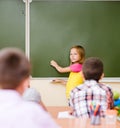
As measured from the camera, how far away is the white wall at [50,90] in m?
4.20

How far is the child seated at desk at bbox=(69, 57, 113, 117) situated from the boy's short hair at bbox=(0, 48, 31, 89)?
1266mm

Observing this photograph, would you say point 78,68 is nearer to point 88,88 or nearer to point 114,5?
point 114,5

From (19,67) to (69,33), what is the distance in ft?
10.1

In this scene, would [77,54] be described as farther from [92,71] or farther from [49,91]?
[92,71]

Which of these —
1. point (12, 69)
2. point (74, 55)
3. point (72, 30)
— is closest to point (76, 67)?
point (74, 55)

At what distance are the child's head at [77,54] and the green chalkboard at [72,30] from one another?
17 centimetres

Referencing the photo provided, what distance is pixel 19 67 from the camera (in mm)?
1105

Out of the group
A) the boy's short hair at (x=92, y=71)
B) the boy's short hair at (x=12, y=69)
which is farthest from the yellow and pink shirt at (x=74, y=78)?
the boy's short hair at (x=12, y=69)

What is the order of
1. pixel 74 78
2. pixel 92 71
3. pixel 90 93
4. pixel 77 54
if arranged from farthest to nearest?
1. pixel 77 54
2. pixel 74 78
3. pixel 92 71
4. pixel 90 93

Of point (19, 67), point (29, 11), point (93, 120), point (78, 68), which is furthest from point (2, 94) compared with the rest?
point (29, 11)

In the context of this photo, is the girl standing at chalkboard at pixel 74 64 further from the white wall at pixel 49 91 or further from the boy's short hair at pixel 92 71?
the boy's short hair at pixel 92 71

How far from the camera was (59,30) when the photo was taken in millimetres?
4117

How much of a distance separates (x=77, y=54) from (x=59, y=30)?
463mm

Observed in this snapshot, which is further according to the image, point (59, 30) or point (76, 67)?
point (59, 30)
